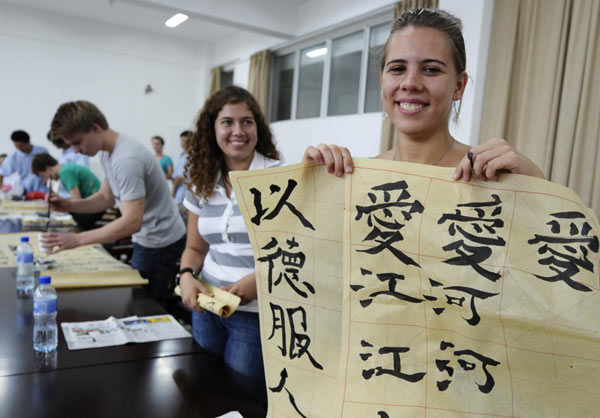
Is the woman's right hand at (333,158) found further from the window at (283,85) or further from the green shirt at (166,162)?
the green shirt at (166,162)

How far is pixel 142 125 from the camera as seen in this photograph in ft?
27.6

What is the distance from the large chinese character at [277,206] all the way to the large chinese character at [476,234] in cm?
25

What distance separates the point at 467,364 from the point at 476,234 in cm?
20

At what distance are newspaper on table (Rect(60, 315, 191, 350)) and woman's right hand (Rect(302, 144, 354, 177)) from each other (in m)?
0.88

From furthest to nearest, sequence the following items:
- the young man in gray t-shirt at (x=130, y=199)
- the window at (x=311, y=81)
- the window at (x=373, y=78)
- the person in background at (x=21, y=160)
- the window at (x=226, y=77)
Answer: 1. the window at (x=226, y=77)
2. the window at (x=311, y=81)
3. the person in background at (x=21, y=160)
4. the window at (x=373, y=78)
5. the young man in gray t-shirt at (x=130, y=199)

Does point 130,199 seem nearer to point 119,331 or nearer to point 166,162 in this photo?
point 119,331

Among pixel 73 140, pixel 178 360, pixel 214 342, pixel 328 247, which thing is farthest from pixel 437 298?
pixel 73 140

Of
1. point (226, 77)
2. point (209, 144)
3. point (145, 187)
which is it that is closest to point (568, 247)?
point (209, 144)

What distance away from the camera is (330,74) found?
233 inches

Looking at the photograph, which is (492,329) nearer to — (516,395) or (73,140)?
(516,395)

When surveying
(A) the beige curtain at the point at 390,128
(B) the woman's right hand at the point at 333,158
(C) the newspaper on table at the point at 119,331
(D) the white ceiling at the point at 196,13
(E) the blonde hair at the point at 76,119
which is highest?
(D) the white ceiling at the point at 196,13

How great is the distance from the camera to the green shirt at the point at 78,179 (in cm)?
382

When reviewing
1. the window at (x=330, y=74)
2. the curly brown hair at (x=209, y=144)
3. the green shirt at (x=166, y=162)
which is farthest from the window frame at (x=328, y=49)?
the curly brown hair at (x=209, y=144)

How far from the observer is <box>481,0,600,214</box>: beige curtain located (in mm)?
3139
